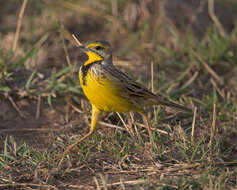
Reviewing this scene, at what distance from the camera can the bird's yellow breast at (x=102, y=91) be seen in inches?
156

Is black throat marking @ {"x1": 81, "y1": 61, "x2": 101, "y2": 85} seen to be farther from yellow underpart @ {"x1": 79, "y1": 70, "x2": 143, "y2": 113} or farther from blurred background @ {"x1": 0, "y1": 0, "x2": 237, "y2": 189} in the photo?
blurred background @ {"x1": 0, "y1": 0, "x2": 237, "y2": 189}

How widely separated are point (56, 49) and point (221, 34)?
2894 mm

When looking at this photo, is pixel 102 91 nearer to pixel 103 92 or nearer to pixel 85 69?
pixel 103 92

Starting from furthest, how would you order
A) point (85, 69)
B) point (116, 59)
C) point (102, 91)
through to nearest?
1. point (116, 59)
2. point (85, 69)
3. point (102, 91)

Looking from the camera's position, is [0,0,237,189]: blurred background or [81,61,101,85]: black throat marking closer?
[81,61,101,85]: black throat marking

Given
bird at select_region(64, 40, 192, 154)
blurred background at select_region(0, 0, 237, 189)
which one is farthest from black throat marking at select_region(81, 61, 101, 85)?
blurred background at select_region(0, 0, 237, 189)

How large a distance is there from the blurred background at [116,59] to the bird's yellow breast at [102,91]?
58 cm

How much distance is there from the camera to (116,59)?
6426mm

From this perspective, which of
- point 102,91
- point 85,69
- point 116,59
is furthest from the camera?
point 116,59

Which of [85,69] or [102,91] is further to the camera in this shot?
[85,69]

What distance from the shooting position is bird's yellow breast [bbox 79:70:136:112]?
3.96 m

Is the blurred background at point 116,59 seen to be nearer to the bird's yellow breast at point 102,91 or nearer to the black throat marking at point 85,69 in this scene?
the bird's yellow breast at point 102,91

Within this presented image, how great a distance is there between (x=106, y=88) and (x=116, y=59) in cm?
251

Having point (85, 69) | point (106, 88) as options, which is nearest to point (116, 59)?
point (85, 69)
